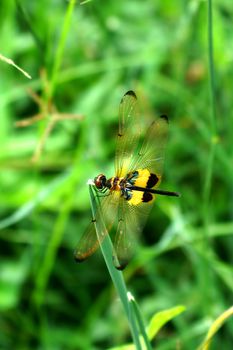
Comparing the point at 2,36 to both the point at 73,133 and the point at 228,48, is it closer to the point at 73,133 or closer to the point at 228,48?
the point at 73,133

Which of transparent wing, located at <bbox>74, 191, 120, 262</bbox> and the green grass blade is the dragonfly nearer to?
transparent wing, located at <bbox>74, 191, 120, 262</bbox>

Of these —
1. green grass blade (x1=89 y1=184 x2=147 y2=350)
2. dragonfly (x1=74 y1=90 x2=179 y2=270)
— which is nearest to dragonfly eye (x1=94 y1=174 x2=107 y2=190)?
dragonfly (x1=74 y1=90 x2=179 y2=270)

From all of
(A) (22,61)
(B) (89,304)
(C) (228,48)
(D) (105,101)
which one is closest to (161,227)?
(B) (89,304)

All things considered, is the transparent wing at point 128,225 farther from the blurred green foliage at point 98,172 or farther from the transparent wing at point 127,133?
the blurred green foliage at point 98,172

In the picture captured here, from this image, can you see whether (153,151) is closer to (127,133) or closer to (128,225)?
(127,133)

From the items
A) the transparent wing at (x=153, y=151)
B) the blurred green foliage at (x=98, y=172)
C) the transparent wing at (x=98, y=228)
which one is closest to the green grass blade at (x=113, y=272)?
the transparent wing at (x=98, y=228)

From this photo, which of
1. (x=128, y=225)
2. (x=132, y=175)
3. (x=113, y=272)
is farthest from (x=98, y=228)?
(x=132, y=175)
